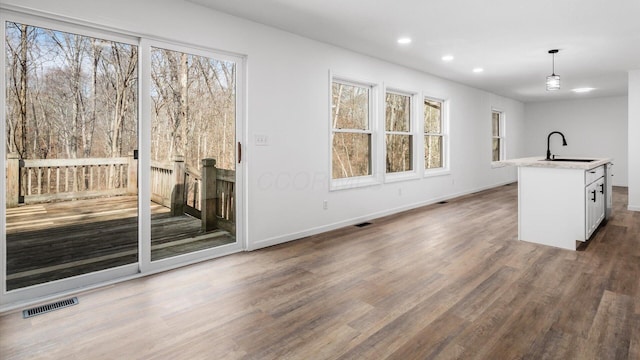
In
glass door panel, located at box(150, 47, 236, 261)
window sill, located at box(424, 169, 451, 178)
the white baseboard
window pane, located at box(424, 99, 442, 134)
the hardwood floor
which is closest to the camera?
the hardwood floor

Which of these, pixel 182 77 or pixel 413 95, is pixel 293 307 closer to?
pixel 182 77

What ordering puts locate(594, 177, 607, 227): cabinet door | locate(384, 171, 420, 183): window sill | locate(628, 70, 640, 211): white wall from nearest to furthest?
locate(594, 177, 607, 227): cabinet door
locate(384, 171, 420, 183): window sill
locate(628, 70, 640, 211): white wall

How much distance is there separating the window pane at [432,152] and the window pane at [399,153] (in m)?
0.61

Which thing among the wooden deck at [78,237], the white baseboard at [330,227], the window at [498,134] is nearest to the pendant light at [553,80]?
the white baseboard at [330,227]

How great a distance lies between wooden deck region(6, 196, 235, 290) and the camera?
104 inches

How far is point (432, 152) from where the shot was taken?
710cm

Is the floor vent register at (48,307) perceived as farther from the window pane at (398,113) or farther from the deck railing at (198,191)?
the window pane at (398,113)

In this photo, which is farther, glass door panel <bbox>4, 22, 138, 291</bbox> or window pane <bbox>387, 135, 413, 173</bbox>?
window pane <bbox>387, 135, 413, 173</bbox>

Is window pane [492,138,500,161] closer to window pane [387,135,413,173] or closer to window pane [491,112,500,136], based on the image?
window pane [491,112,500,136]

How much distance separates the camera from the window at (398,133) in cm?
594

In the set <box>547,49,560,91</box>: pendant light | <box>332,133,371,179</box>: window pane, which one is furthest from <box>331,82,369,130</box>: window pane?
<box>547,49,560,91</box>: pendant light

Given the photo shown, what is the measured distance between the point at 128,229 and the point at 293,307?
169 cm

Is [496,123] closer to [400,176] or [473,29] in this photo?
[400,176]

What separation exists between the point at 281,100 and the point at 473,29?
236cm
